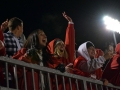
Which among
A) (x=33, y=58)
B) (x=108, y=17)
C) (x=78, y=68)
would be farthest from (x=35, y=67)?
(x=108, y=17)

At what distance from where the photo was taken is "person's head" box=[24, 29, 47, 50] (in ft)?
16.3

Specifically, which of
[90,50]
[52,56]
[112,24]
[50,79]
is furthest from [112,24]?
[50,79]

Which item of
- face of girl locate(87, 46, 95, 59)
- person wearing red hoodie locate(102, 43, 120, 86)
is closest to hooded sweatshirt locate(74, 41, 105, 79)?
face of girl locate(87, 46, 95, 59)

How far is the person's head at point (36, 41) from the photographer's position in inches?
196

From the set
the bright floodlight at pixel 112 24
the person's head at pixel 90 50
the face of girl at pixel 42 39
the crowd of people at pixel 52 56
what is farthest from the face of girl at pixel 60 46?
the bright floodlight at pixel 112 24

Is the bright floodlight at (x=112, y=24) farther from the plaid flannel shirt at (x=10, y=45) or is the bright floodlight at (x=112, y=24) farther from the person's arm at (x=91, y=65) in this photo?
the plaid flannel shirt at (x=10, y=45)

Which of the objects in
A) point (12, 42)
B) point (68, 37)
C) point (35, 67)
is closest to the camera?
point (35, 67)

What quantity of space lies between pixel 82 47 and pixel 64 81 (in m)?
1.24

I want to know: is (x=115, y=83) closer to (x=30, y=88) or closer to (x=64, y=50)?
(x=64, y=50)

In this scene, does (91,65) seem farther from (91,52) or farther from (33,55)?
(33,55)

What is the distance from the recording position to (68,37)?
6008 millimetres

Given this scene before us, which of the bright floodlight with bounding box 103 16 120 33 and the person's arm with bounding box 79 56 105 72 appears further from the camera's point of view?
the bright floodlight with bounding box 103 16 120 33

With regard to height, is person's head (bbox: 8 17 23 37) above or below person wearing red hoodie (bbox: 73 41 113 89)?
above

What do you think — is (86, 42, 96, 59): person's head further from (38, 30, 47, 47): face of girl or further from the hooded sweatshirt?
(38, 30, 47, 47): face of girl
